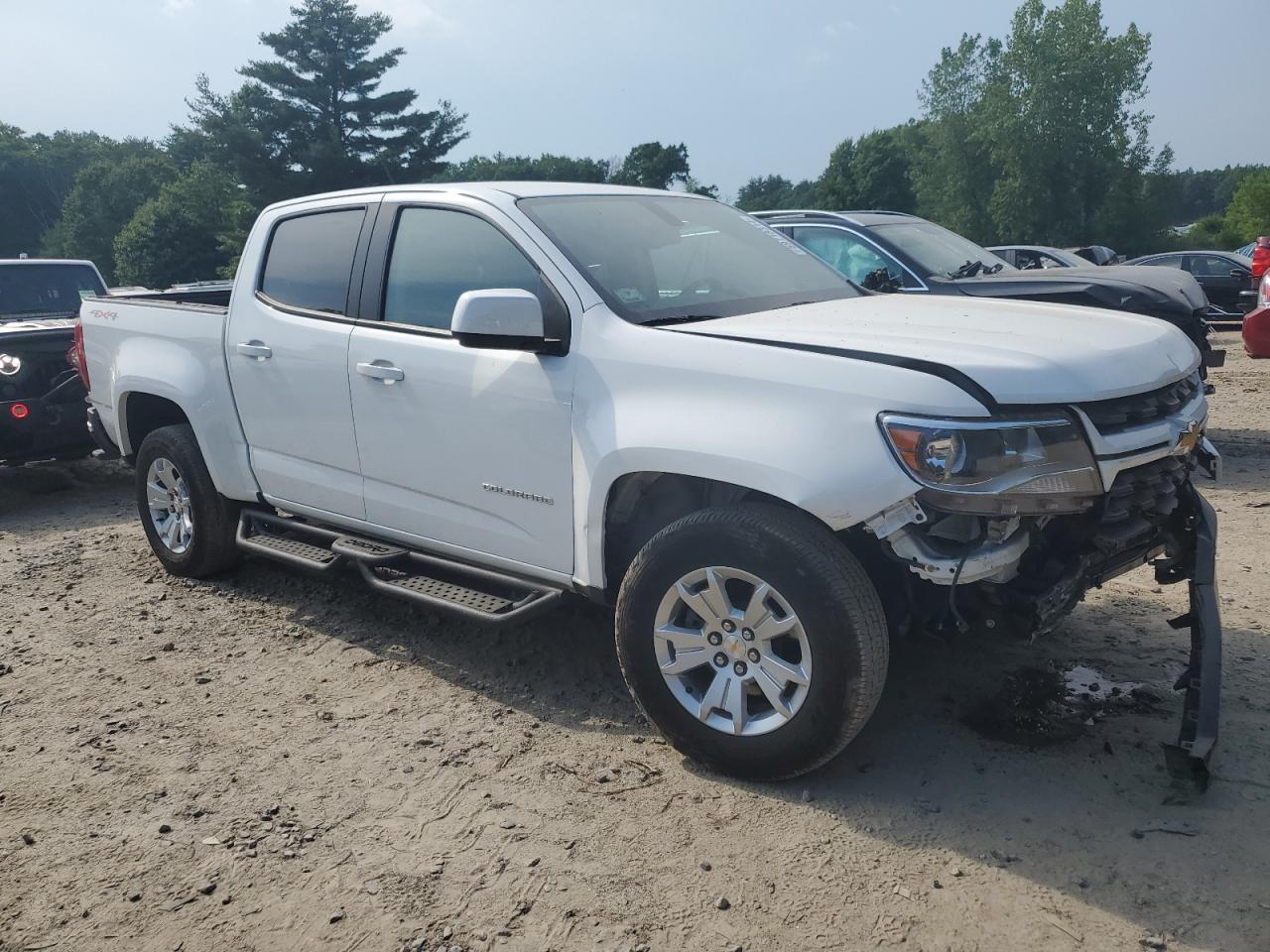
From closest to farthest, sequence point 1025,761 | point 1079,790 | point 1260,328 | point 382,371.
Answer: point 1079,790 → point 1025,761 → point 382,371 → point 1260,328

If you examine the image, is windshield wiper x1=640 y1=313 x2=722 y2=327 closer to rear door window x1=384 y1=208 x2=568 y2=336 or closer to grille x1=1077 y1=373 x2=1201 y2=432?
rear door window x1=384 y1=208 x2=568 y2=336

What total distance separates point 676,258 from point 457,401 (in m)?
0.99

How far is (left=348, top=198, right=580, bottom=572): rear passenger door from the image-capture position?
359cm

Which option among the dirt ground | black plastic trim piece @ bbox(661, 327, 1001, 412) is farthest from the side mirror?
the dirt ground

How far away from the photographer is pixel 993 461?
9.19ft

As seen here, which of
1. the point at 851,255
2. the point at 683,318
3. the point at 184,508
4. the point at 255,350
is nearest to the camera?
the point at 683,318

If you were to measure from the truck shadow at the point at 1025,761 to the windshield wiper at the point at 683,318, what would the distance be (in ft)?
4.75

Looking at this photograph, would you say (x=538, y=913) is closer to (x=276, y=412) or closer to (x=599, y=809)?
(x=599, y=809)

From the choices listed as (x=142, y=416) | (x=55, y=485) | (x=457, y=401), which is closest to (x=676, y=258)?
(x=457, y=401)

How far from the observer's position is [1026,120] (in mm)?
54062

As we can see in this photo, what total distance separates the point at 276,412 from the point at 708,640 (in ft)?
8.04

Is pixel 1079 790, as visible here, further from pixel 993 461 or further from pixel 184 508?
pixel 184 508

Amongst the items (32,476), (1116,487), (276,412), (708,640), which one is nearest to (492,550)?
(708,640)

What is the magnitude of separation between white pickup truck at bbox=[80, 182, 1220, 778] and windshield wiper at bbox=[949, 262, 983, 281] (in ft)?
12.1
